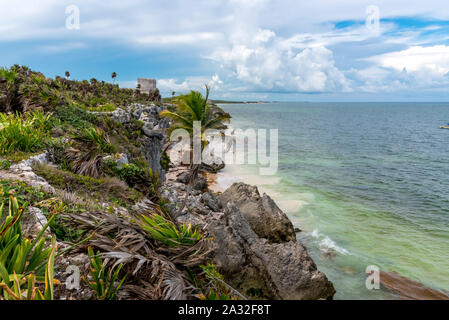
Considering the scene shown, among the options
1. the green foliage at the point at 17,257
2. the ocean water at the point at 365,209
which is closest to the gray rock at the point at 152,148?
the ocean water at the point at 365,209

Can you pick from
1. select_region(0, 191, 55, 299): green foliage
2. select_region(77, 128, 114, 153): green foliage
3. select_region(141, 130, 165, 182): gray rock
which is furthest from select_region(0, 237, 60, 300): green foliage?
select_region(141, 130, 165, 182): gray rock

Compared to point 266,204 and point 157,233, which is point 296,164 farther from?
point 157,233

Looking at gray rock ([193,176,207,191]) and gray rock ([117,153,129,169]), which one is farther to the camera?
gray rock ([193,176,207,191])

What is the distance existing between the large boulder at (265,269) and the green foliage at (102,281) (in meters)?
5.02

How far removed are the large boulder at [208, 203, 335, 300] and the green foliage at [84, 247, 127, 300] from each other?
16.5 feet

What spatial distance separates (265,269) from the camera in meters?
9.12

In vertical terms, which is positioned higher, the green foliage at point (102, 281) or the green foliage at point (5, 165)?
the green foliage at point (5, 165)

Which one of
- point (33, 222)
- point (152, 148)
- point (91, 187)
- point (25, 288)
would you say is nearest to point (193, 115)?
point (152, 148)

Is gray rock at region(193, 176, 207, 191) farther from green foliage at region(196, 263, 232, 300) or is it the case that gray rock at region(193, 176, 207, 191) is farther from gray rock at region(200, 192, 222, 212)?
green foliage at region(196, 263, 232, 300)

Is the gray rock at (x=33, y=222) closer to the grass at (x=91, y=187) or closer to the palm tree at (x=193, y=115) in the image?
the grass at (x=91, y=187)

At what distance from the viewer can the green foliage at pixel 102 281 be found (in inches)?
142

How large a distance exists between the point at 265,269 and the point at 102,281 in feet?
21.8

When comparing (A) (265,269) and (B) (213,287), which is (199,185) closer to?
(A) (265,269)

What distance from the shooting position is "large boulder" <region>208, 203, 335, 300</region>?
8.76 metres
